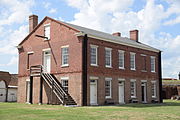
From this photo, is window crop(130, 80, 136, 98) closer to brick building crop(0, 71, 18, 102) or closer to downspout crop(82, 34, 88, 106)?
downspout crop(82, 34, 88, 106)

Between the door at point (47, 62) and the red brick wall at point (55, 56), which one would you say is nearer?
the red brick wall at point (55, 56)

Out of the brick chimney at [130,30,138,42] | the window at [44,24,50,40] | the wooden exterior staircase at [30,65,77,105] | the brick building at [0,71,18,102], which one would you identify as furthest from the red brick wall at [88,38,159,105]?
the brick building at [0,71,18,102]

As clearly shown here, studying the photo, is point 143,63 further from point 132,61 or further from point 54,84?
point 54,84

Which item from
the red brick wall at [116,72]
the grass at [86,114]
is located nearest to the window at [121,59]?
the red brick wall at [116,72]

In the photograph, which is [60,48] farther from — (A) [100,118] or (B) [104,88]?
(A) [100,118]

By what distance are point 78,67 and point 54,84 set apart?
2987mm

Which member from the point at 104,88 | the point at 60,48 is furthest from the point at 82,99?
the point at 60,48

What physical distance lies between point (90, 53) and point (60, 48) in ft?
10.5

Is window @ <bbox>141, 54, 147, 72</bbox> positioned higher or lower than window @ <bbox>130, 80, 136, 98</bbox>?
higher

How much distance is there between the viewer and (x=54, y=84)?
26.0 m

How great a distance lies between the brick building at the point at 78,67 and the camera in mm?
25000

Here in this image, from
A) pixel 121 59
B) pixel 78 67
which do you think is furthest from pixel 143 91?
pixel 78 67

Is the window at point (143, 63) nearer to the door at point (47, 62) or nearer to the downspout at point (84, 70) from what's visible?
the downspout at point (84, 70)

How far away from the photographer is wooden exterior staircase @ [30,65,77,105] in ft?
80.6
